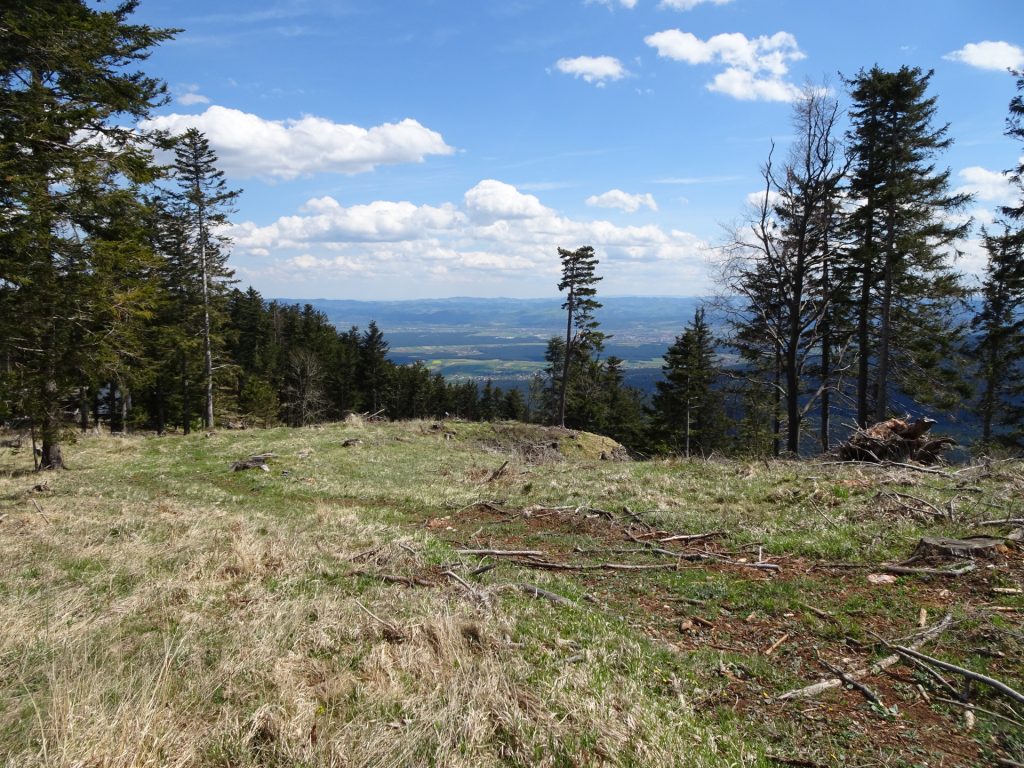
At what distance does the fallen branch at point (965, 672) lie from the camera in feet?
13.2

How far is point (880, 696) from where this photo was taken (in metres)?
4.51

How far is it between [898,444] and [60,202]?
21041mm

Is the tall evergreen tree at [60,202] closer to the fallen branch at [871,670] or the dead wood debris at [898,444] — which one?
the fallen branch at [871,670]

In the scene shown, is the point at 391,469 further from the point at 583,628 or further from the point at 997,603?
the point at 997,603

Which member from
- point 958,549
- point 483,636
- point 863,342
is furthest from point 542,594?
point 863,342

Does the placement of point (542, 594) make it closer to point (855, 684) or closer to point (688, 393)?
point (855, 684)

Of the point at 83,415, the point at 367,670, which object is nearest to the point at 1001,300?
the point at 367,670

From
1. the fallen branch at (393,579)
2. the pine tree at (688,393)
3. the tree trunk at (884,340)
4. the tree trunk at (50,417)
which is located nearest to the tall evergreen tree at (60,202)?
the tree trunk at (50,417)

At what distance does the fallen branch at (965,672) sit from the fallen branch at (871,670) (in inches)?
4.9

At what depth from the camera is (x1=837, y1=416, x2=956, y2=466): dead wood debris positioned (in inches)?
557

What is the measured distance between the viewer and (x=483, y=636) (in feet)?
17.1

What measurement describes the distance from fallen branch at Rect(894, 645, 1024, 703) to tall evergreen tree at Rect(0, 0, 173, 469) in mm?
15021

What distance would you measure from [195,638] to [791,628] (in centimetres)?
607

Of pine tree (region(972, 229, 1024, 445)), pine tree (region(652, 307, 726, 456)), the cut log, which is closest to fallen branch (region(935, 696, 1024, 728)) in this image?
the cut log
